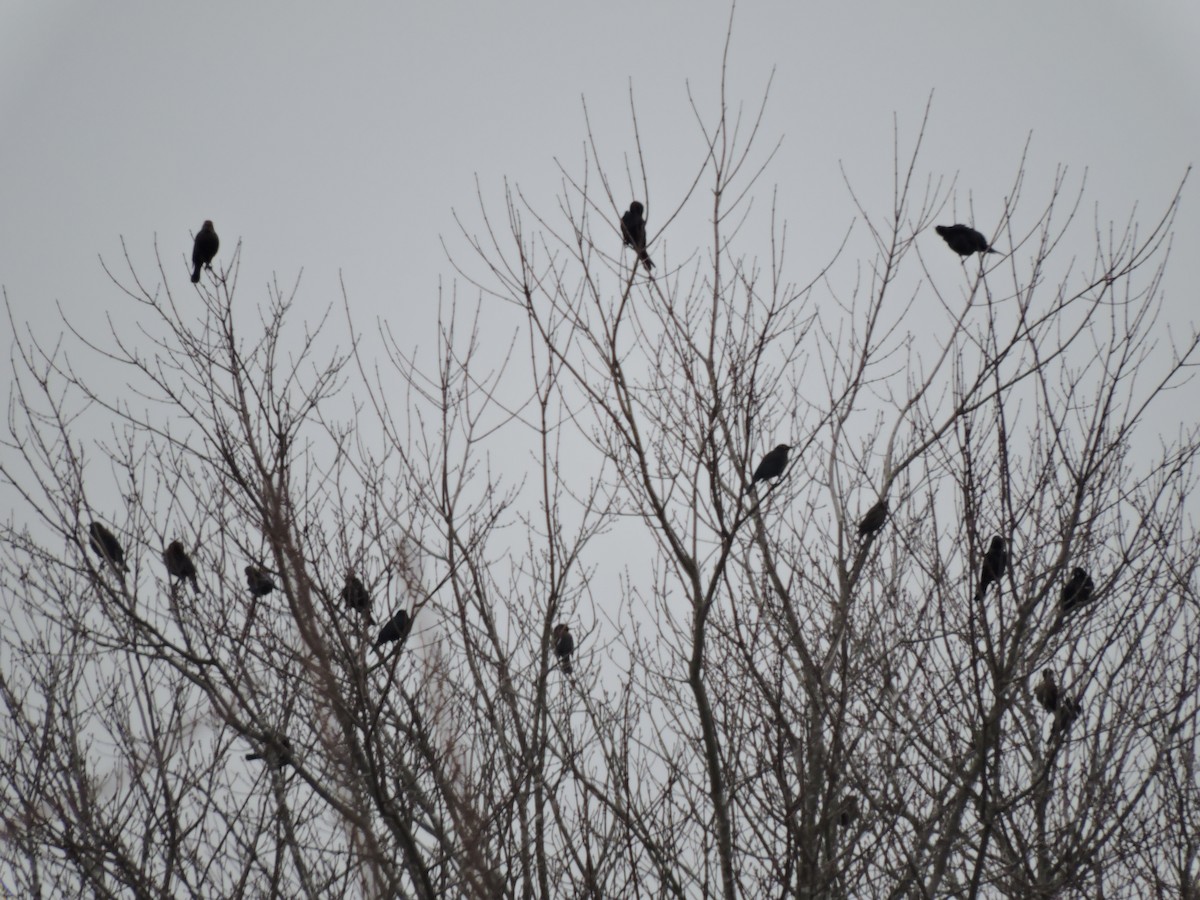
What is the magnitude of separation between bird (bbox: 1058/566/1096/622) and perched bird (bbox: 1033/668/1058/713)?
1.50 feet

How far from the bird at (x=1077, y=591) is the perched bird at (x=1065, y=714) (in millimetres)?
353

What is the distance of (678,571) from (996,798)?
1.40 meters

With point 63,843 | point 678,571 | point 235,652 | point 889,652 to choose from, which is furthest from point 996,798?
point 63,843

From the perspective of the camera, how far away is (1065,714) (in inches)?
169

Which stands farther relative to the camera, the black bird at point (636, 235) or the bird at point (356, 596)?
the black bird at point (636, 235)

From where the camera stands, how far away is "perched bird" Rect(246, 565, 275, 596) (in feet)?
14.0

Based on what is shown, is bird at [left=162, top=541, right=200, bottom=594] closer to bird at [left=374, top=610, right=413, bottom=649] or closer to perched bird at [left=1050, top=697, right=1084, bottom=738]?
bird at [left=374, top=610, right=413, bottom=649]

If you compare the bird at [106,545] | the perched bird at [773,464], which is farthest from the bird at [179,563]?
the perched bird at [773,464]

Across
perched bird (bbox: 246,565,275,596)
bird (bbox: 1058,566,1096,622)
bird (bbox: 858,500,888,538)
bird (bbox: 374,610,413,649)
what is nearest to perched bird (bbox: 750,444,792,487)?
bird (bbox: 858,500,888,538)

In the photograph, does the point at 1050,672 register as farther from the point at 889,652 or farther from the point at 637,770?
the point at 637,770

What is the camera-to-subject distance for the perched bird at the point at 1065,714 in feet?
13.5

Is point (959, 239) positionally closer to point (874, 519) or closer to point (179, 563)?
point (874, 519)

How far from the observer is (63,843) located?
12.2 feet

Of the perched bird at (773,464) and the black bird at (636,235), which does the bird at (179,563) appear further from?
the perched bird at (773,464)
